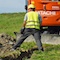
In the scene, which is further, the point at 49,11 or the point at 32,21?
the point at 49,11

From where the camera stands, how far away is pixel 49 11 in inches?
649

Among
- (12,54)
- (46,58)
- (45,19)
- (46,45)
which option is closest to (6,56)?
(12,54)

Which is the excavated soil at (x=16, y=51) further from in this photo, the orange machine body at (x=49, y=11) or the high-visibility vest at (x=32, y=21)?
the high-visibility vest at (x=32, y=21)

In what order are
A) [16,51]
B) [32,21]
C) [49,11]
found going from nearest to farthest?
[32,21] < [16,51] < [49,11]

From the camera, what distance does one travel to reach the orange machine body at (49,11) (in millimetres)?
16391

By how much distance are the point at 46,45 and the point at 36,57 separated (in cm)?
396

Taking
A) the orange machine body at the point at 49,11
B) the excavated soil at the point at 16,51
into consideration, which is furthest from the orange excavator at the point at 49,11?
the excavated soil at the point at 16,51

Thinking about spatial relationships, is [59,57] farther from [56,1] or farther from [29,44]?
[56,1]

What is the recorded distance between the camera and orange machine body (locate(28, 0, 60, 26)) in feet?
53.8

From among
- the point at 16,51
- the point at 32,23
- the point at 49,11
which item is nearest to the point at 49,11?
the point at 49,11

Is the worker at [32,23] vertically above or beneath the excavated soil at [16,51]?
above

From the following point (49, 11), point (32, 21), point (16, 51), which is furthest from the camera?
point (49, 11)

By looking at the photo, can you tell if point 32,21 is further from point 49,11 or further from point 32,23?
point 49,11

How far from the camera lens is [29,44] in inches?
612
